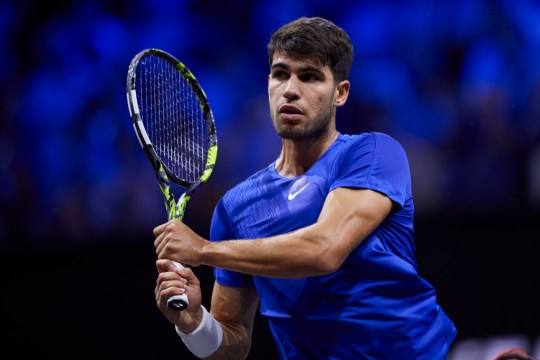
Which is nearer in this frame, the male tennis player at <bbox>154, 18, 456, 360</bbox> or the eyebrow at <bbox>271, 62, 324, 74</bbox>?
the male tennis player at <bbox>154, 18, 456, 360</bbox>

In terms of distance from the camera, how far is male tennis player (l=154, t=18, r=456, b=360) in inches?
102

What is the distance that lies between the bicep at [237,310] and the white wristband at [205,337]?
159 mm

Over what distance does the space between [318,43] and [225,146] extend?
2.21 metres

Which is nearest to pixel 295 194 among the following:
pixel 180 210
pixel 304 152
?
pixel 304 152

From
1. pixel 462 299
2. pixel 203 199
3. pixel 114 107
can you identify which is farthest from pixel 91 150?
pixel 462 299

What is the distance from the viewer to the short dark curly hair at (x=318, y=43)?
2941 millimetres

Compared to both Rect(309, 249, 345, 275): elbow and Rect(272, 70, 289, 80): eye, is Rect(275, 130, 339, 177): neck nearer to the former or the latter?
Rect(272, 70, 289, 80): eye

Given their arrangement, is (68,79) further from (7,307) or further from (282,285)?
(282,285)

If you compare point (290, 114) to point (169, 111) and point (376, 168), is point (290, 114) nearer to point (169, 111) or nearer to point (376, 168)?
point (376, 168)

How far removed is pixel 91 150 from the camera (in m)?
5.00

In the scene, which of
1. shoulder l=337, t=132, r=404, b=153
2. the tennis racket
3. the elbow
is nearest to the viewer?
the elbow

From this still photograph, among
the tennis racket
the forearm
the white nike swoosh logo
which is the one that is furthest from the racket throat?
the white nike swoosh logo

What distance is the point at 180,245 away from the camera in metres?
2.59

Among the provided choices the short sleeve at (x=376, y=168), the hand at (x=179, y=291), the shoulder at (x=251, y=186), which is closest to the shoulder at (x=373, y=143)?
the short sleeve at (x=376, y=168)
